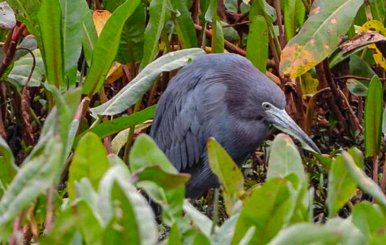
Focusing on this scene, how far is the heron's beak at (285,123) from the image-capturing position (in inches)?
167

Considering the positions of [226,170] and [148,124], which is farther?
[148,124]

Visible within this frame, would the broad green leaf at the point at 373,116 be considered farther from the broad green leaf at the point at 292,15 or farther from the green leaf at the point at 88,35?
the green leaf at the point at 88,35

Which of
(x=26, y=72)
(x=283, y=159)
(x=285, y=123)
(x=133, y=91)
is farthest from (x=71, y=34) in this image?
(x=283, y=159)

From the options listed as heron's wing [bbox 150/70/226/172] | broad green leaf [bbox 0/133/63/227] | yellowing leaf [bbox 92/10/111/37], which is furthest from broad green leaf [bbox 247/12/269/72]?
broad green leaf [bbox 0/133/63/227]

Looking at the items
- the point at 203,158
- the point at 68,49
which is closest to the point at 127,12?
the point at 68,49

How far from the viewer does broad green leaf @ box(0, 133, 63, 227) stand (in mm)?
1436

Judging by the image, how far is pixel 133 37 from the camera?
4.26 metres

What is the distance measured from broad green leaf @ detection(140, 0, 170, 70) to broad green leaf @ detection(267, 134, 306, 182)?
7.01ft

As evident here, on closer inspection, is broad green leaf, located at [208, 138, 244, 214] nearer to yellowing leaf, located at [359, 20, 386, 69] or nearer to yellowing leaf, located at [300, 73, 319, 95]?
yellowing leaf, located at [359, 20, 386, 69]

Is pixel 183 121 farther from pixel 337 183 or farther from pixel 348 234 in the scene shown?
pixel 348 234

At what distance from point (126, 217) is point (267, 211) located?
0.90 feet

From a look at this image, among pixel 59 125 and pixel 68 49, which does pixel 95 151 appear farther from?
pixel 68 49

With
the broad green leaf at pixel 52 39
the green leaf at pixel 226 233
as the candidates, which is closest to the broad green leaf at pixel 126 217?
the green leaf at pixel 226 233

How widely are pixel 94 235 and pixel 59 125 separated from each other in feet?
0.57
